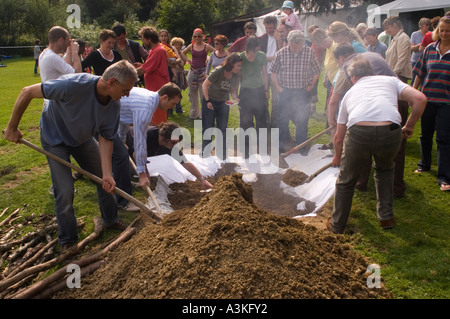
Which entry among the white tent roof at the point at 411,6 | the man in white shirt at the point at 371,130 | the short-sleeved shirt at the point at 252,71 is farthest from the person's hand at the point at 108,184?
the white tent roof at the point at 411,6

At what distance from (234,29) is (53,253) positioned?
29.7 m

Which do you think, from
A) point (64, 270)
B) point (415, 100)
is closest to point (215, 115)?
point (415, 100)

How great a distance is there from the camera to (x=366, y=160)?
13.1ft

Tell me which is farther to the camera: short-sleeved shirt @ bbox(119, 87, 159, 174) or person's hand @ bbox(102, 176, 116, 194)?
short-sleeved shirt @ bbox(119, 87, 159, 174)

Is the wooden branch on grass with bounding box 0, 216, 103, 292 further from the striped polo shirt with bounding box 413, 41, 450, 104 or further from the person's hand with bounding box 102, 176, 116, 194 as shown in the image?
the striped polo shirt with bounding box 413, 41, 450, 104

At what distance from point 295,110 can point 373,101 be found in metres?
3.04

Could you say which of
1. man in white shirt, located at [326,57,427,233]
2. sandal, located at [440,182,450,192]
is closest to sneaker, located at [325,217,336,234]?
man in white shirt, located at [326,57,427,233]

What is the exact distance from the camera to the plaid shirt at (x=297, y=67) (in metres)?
6.65

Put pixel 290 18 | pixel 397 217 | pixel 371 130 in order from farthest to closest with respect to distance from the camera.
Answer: pixel 290 18
pixel 397 217
pixel 371 130

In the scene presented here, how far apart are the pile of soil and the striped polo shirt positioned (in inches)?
78.7

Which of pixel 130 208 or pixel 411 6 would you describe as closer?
pixel 130 208

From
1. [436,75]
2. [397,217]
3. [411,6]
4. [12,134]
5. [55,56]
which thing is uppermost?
[411,6]

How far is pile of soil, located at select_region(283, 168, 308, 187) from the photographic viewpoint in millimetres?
5812

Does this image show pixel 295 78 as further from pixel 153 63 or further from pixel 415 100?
pixel 415 100
